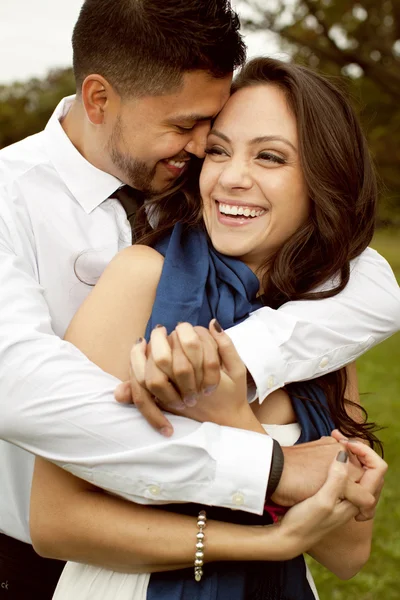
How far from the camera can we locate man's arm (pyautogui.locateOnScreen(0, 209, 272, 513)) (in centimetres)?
197

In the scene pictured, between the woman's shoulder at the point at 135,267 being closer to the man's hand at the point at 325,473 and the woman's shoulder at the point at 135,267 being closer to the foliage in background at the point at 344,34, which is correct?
the man's hand at the point at 325,473

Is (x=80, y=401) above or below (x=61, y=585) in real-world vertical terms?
above

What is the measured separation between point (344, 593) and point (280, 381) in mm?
3220

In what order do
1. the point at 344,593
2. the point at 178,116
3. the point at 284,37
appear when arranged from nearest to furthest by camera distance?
the point at 178,116
the point at 344,593
the point at 284,37

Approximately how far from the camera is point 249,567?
2.31 metres

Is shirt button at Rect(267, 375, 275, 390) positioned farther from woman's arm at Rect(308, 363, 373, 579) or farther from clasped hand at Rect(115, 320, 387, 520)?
woman's arm at Rect(308, 363, 373, 579)

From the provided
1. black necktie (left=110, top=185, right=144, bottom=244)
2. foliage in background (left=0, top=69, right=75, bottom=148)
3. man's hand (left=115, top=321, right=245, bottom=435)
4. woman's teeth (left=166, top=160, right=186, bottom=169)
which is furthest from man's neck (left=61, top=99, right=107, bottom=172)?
foliage in background (left=0, top=69, right=75, bottom=148)

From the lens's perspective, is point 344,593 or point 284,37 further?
point 284,37

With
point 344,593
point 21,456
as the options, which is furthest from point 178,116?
point 344,593

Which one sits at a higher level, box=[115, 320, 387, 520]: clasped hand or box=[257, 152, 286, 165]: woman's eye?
box=[257, 152, 286, 165]: woman's eye

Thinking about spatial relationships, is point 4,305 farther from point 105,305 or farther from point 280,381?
point 280,381

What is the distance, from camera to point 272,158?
271 centimetres

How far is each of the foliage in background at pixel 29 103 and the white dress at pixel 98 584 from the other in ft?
162

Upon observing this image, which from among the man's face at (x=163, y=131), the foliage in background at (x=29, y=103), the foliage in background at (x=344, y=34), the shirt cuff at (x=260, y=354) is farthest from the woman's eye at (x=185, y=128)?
the foliage in background at (x=29, y=103)
